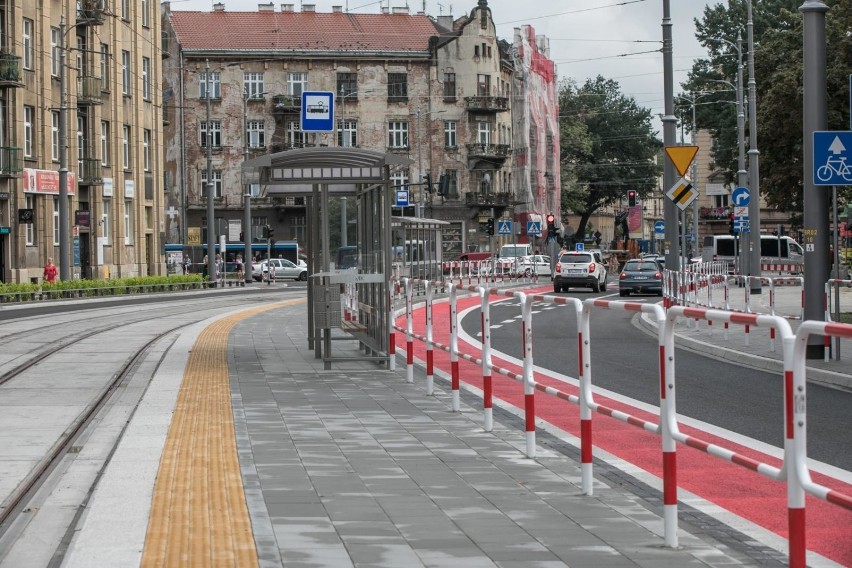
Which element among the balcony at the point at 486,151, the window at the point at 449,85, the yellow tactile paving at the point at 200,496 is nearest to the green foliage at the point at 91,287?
the yellow tactile paving at the point at 200,496

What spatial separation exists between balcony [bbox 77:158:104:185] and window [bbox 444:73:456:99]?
1409 inches

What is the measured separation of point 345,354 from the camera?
21.2 metres

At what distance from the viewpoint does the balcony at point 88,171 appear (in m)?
59.2

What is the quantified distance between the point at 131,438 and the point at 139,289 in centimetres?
4488

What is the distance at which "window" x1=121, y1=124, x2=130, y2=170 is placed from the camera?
63.8 meters

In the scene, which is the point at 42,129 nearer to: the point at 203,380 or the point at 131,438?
the point at 203,380

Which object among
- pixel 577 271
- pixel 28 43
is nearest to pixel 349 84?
pixel 28 43

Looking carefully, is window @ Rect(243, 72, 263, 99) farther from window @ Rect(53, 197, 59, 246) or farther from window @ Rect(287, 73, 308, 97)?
window @ Rect(53, 197, 59, 246)

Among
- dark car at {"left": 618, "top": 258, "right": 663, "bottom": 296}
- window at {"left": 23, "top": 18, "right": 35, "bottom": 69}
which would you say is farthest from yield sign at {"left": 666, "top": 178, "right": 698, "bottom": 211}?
window at {"left": 23, "top": 18, "right": 35, "bottom": 69}

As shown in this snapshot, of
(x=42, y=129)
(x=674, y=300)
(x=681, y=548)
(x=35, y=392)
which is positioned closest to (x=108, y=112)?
(x=42, y=129)

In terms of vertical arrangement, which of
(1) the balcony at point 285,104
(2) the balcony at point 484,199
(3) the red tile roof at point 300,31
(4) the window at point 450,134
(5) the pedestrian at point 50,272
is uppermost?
(3) the red tile roof at point 300,31

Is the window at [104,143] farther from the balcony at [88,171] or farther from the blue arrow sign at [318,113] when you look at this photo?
the blue arrow sign at [318,113]

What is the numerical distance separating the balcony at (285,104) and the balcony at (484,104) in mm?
10495

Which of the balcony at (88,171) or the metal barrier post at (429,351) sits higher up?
the balcony at (88,171)
